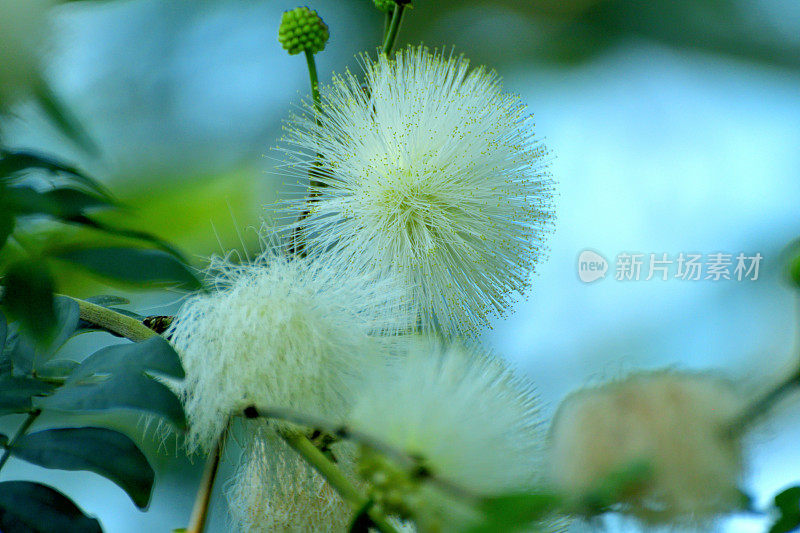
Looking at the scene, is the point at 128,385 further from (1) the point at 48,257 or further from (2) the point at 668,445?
(2) the point at 668,445

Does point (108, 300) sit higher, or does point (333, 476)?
point (108, 300)

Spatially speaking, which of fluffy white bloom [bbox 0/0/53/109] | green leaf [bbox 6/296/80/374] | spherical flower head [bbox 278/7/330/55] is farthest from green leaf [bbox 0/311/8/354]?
spherical flower head [bbox 278/7/330/55]

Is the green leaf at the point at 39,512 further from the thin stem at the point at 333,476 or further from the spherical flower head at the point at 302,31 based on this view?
the spherical flower head at the point at 302,31

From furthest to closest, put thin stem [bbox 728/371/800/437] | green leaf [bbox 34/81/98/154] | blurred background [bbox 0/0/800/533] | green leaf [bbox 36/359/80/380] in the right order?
blurred background [bbox 0/0/800/533] < green leaf [bbox 36/359/80/380] < green leaf [bbox 34/81/98/154] < thin stem [bbox 728/371/800/437]

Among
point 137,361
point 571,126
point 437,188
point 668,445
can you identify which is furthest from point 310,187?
point 571,126

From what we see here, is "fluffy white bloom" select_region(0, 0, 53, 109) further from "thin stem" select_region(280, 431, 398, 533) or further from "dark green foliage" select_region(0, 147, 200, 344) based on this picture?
"thin stem" select_region(280, 431, 398, 533)

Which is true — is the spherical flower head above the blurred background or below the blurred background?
below
